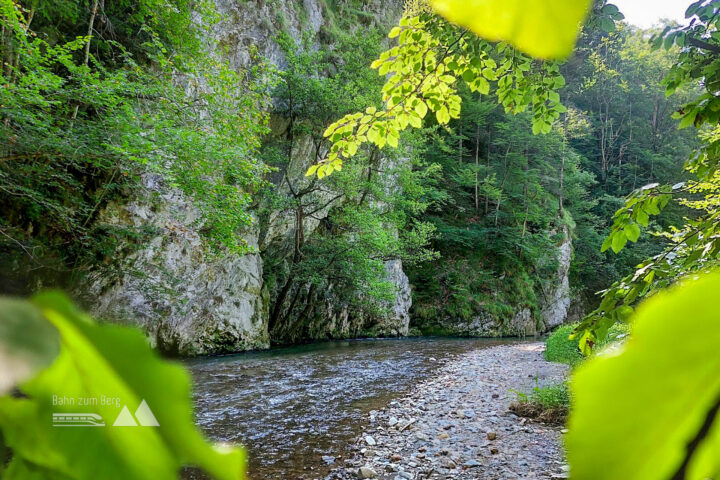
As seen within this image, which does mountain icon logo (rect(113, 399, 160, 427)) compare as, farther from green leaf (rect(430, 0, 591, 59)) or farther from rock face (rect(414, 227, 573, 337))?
rock face (rect(414, 227, 573, 337))

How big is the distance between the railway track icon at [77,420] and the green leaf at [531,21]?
9.0 inches

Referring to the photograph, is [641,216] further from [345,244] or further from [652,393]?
[345,244]

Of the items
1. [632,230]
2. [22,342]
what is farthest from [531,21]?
[632,230]

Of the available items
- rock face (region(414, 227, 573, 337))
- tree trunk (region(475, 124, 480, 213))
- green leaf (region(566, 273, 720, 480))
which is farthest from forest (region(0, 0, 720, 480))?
tree trunk (region(475, 124, 480, 213))

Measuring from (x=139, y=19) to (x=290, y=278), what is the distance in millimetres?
6247

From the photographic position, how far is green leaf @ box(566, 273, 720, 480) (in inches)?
3.3

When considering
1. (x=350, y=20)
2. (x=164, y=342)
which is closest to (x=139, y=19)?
(x=164, y=342)

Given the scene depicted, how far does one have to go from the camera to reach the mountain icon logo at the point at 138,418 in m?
0.15

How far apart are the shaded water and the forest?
0.05 metres

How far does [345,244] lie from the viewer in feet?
31.3

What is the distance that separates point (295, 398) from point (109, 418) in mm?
4653

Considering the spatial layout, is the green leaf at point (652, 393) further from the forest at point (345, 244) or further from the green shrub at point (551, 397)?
the green shrub at point (551, 397)

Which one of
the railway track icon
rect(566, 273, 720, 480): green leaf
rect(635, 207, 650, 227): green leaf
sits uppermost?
rect(635, 207, 650, 227): green leaf

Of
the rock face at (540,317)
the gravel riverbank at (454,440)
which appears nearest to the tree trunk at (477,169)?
the rock face at (540,317)
